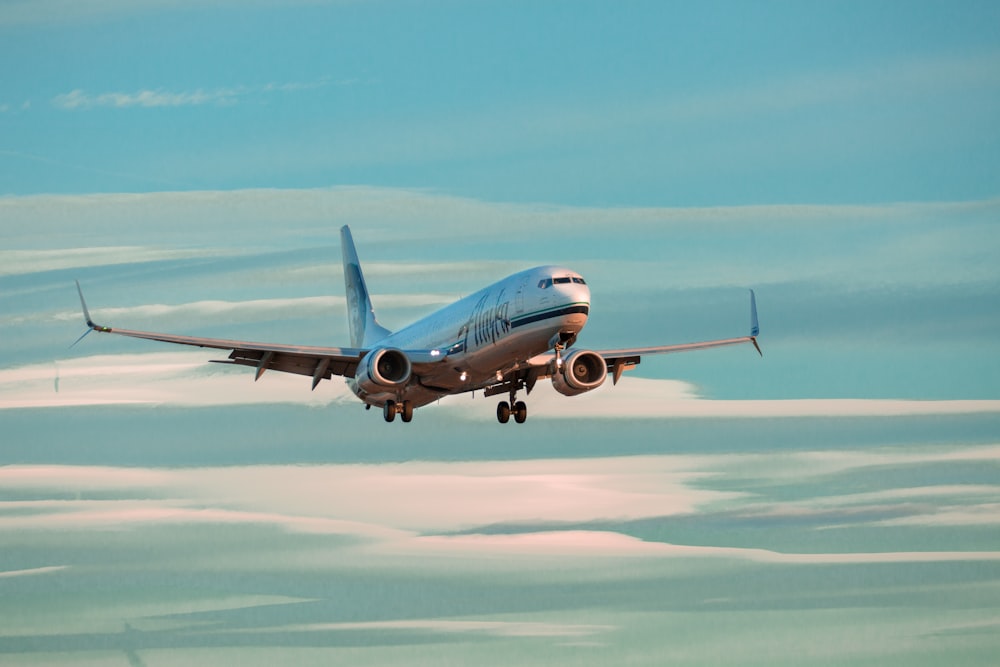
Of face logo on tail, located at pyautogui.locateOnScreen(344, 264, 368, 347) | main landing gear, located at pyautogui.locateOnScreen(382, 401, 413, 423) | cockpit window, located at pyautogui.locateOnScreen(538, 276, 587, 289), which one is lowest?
main landing gear, located at pyautogui.locateOnScreen(382, 401, 413, 423)

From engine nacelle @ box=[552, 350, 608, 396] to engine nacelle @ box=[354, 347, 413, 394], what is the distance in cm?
650

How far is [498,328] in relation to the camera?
71.2 metres

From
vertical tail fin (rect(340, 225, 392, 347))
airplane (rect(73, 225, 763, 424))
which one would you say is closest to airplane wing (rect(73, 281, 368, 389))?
airplane (rect(73, 225, 763, 424))

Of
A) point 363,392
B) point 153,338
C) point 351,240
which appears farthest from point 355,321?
point 153,338

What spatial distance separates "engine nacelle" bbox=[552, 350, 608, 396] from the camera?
241 ft

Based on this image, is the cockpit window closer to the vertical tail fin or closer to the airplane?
the airplane

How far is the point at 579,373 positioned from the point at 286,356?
13658mm

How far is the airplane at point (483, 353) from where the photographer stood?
6969 cm

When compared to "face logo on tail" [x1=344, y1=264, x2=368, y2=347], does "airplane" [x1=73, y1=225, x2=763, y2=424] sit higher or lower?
lower

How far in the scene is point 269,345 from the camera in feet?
251

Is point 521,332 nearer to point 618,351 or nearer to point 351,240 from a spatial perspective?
point 618,351

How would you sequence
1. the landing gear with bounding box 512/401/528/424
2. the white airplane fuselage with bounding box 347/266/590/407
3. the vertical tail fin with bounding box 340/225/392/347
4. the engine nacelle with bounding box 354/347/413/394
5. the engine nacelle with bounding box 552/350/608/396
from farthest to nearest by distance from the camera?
1. the vertical tail fin with bounding box 340/225/392/347
2. the landing gear with bounding box 512/401/528/424
3. the engine nacelle with bounding box 354/347/413/394
4. the engine nacelle with bounding box 552/350/608/396
5. the white airplane fuselage with bounding box 347/266/590/407

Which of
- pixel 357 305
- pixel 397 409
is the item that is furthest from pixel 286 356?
pixel 357 305

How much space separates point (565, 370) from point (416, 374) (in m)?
6.96
